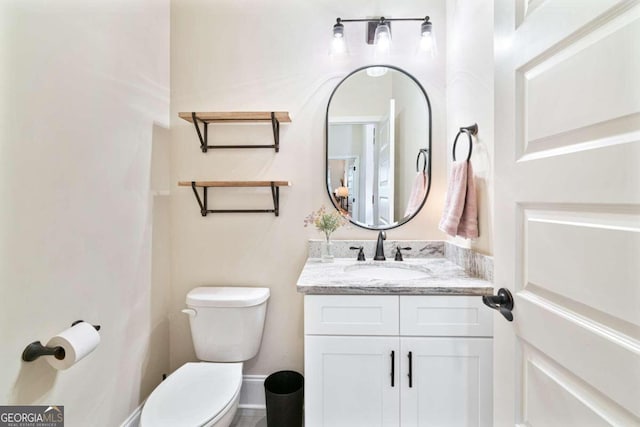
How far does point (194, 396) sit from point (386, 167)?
152cm

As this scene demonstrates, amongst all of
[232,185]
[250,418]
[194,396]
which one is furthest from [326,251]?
[250,418]

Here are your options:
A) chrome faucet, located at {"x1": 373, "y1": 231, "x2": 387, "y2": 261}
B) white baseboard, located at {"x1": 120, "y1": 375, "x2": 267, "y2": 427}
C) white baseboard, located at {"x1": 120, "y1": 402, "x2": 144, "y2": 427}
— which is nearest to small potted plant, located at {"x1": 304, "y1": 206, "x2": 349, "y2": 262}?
chrome faucet, located at {"x1": 373, "y1": 231, "x2": 387, "y2": 261}

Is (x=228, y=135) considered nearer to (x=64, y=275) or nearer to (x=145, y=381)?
(x=64, y=275)

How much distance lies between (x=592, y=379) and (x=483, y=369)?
77 centimetres

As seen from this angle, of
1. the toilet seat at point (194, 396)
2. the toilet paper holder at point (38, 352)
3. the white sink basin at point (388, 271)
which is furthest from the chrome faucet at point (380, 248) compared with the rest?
the toilet paper holder at point (38, 352)

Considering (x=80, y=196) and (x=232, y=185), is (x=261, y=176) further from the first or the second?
(x=80, y=196)

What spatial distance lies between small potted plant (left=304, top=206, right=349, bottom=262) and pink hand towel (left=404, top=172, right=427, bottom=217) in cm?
44

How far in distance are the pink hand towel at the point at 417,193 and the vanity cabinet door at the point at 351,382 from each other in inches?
32.7

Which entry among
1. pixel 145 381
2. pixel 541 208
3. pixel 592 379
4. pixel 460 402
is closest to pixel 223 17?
pixel 541 208

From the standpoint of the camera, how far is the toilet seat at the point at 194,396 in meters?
1.16

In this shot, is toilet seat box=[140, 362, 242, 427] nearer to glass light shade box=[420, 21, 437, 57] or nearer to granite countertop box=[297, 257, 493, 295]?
granite countertop box=[297, 257, 493, 295]

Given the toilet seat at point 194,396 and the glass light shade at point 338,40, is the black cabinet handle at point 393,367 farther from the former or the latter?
the glass light shade at point 338,40

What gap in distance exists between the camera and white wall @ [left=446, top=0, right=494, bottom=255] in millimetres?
1321

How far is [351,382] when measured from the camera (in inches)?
49.8
